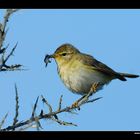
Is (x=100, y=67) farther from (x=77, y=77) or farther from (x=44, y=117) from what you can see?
(x=44, y=117)

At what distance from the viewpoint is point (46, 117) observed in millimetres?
4141

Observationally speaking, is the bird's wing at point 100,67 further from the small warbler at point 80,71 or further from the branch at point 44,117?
the branch at point 44,117

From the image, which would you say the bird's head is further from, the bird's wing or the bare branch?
the bare branch

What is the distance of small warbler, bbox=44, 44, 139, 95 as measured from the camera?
7.74m

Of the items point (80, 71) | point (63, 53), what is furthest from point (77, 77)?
point (63, 53)

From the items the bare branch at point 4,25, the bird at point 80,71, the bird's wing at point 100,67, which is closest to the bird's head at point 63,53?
the bird at point 80,71

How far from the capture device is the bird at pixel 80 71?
7744 millimetres

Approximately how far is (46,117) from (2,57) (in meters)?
0.76

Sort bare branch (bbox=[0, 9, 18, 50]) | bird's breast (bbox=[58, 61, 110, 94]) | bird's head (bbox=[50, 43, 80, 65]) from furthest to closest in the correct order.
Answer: bird's head (bbox=[50, 43, 80, 65]) → bird's breast (bbox=[58, 61, 110, 94]) → bare branch (bbox=[0, 9, 18, 50])
